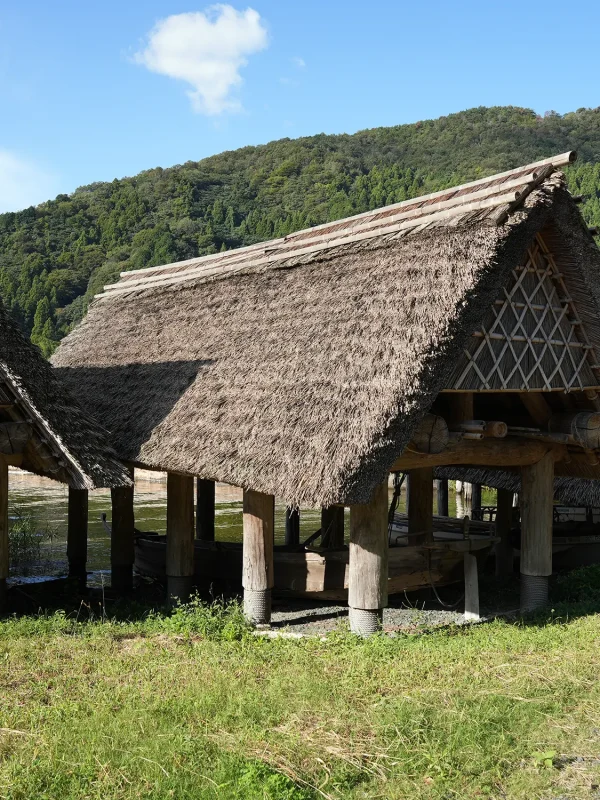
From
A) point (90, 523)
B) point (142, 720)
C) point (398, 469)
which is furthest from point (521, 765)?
point (90, 523)

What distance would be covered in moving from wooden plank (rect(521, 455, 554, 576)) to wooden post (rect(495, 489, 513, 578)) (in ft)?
9.09

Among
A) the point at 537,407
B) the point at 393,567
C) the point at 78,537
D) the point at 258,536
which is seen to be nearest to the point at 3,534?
the point at 258,536

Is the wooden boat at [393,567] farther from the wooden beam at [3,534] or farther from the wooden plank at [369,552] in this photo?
the wooden beam at [3,534]

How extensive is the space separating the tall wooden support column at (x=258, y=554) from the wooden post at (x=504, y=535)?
4.81m

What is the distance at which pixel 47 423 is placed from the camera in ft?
25.6

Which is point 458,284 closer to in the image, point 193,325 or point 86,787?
point 193,325

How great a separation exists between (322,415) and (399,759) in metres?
3.30

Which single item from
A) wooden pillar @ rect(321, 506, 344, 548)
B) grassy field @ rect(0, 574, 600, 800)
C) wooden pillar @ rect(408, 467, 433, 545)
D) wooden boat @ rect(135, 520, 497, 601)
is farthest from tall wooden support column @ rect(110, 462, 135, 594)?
wooden pillar @ rect(408, 467, 433, 545)

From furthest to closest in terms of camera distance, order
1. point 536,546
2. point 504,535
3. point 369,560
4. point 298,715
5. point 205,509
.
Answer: point 205,509
point 504,535
point 536,546
point 369,560
point 298,715

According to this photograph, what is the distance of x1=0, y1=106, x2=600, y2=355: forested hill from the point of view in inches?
1762

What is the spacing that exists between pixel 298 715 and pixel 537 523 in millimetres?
4690

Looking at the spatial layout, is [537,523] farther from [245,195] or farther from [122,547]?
[245,195]

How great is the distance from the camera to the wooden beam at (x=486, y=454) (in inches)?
323

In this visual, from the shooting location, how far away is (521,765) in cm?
456
